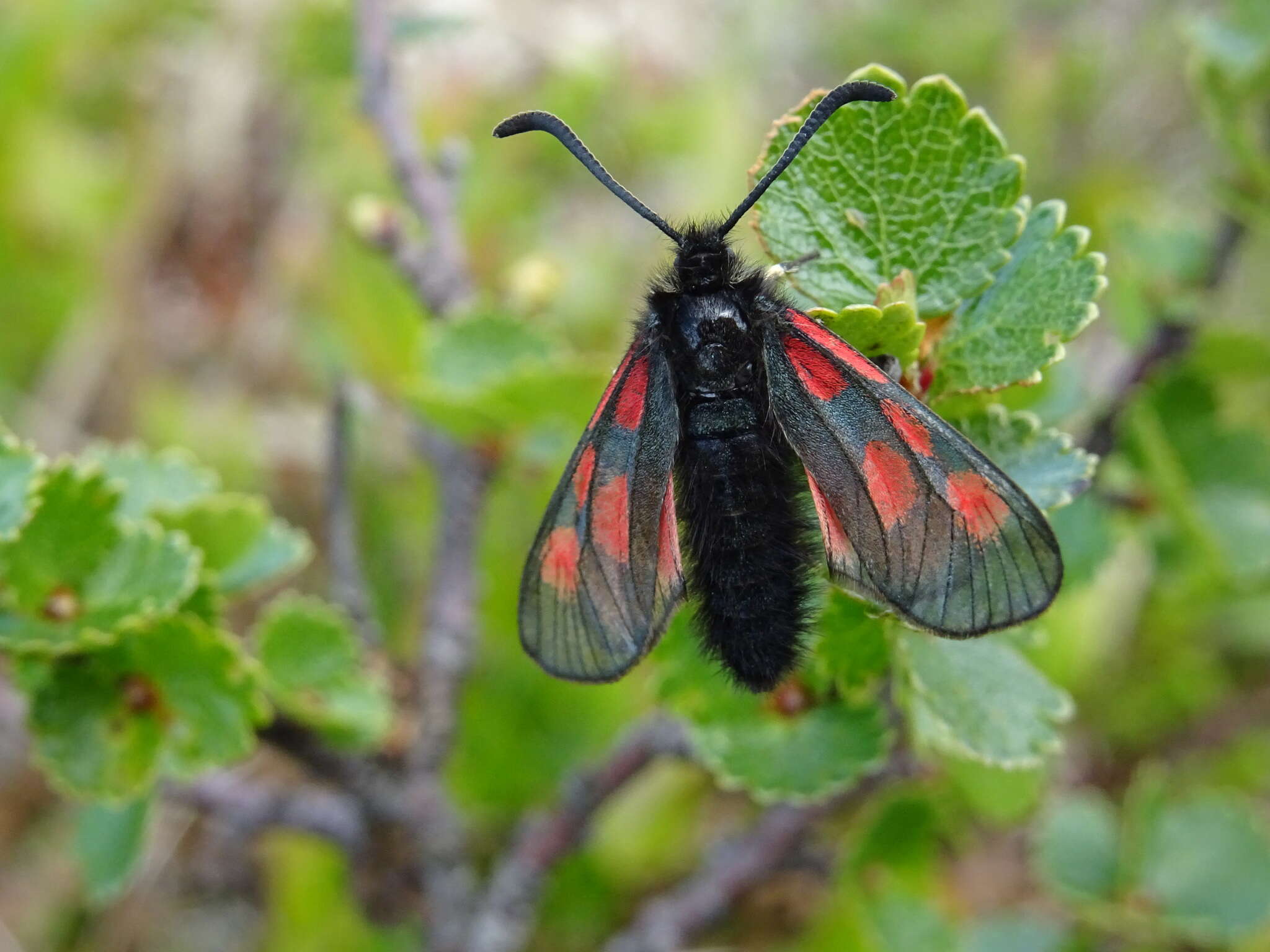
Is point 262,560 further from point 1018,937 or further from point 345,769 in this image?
point 1018,937

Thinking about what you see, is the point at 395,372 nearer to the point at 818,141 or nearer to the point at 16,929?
the point at 16,929

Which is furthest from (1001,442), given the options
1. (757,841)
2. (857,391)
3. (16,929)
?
(16,929)

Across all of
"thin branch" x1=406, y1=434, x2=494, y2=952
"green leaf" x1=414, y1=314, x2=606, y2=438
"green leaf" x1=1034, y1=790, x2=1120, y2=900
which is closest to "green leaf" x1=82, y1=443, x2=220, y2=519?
"green leaf" x1=414, y1=314, x2=606, y2=438

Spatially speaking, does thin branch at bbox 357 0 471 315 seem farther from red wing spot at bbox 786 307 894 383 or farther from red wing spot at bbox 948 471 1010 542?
red wing spot at bbox 948 471 1010 542

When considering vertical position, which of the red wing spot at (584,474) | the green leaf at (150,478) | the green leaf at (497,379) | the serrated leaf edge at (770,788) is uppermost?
the green leaf at (497,379)

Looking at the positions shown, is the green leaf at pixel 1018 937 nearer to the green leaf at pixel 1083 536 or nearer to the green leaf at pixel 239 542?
the green leaf at pixel 1083 536

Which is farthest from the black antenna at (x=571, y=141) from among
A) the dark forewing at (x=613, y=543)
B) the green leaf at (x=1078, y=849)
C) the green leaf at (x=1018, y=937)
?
the green leaf at (x=1018, y=937)

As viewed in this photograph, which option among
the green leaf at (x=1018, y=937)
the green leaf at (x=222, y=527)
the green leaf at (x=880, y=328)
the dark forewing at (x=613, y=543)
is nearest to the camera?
the green leaf at (x=880, y=328)
